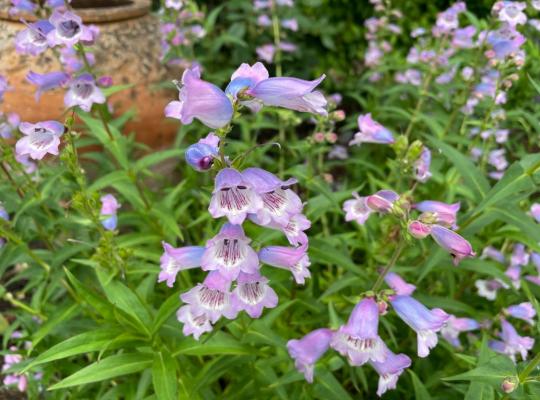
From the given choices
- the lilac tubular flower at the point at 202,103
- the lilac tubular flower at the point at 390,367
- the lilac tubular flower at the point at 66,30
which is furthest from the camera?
the lilac tubular flower at the point at 66,30

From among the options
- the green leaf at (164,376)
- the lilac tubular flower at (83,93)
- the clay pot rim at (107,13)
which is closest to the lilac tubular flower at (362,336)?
the green leaf at (164,376)

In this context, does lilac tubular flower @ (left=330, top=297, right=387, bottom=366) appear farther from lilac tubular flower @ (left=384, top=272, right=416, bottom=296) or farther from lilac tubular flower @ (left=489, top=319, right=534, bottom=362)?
lilac tubular flower @ (left=489, top=319, right=534, bottom=362)

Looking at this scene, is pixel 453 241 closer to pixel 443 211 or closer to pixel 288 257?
pixel 443 211

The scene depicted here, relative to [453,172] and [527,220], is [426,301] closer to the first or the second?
[527,220]

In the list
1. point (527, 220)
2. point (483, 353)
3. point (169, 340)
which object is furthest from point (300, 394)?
point (527, 220)

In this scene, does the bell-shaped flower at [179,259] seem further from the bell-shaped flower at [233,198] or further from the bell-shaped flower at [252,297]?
the bell-shaped flower at [233,198]
